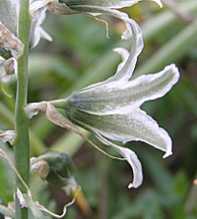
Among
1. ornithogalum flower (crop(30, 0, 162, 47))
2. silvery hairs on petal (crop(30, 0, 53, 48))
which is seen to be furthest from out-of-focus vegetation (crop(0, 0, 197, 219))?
ornithogalum flower (crop(30, 0, 162, 47))

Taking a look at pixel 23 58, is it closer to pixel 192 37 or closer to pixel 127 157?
pixel 127 157

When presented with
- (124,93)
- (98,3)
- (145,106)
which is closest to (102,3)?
(98,3)

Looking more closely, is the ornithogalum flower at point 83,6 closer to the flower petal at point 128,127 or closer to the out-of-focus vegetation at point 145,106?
the flower petal at point 128,127

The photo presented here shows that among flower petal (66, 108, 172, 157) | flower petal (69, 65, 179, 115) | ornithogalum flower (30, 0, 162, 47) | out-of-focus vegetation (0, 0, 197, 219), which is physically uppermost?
ornithogalum flower (30, 0, 162, 47)

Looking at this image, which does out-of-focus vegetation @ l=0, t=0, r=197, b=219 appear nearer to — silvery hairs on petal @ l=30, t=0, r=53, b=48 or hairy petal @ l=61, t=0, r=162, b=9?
silvery hairs on petal @ l=30, t=0, r=53, b=48

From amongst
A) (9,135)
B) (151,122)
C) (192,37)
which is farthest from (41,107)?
(192,37)

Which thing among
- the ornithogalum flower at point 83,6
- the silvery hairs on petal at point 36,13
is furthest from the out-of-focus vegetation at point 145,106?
the ornithogalum flower at point 83,6

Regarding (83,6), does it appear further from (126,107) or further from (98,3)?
(126,107)
